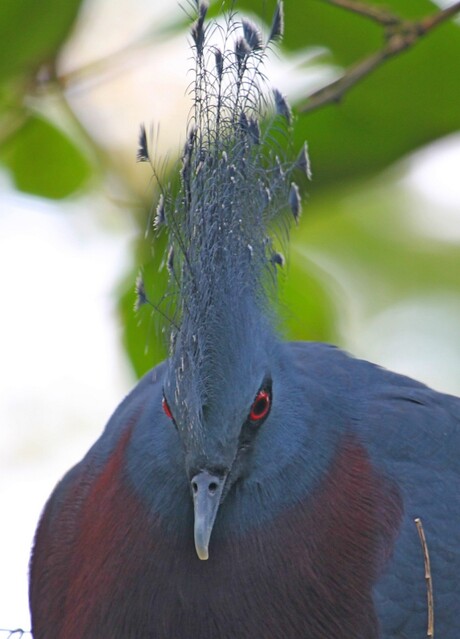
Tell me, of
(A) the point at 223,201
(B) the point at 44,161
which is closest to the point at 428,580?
(A) the point at 223,201

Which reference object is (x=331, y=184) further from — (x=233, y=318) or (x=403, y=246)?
(x=403, y=246)

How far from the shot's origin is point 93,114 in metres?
3.73

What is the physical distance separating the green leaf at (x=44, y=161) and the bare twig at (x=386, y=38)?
2.35 ft

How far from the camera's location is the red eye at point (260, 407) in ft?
8.80

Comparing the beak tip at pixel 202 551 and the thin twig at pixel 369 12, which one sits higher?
the thin twig at pixel 369 12

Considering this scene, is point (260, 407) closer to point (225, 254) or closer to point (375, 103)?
point (225, 254)

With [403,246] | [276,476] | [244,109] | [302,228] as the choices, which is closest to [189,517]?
[276,476]

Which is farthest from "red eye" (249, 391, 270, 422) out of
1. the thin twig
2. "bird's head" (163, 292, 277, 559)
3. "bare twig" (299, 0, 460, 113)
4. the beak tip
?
the thin twig

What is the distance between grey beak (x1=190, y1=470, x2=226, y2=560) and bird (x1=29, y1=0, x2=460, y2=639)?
37 mm

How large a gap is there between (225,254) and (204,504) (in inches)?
23.1

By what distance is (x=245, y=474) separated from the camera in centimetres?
274

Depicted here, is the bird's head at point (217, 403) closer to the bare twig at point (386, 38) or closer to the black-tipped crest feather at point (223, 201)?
the black-tipped crest feather at point (223, 201)

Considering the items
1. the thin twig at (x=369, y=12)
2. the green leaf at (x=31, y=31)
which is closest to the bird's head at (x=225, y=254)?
the thin twig at (x=369, y=12)

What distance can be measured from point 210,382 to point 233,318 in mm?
178
